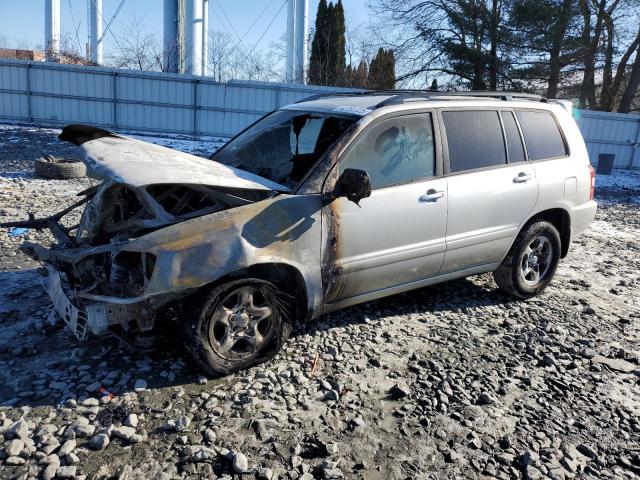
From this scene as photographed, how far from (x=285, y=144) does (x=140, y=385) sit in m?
2.27

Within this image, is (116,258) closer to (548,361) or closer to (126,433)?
(126,433)

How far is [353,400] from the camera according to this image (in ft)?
11.0

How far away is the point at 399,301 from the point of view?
4965 mm

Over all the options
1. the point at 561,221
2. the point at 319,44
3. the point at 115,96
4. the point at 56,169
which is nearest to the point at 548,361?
the point at 561,221

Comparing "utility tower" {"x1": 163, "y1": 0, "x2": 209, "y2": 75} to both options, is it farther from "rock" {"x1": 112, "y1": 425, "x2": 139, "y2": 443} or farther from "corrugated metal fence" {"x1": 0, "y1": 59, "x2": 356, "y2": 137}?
"rock" {"x1": 112, "y1": 425, "x2": 139, "y2": 443}

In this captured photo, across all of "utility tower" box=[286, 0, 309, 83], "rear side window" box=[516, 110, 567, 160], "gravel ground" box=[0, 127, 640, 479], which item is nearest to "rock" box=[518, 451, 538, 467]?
"gravel ground" box=[0, 127, 640, 479]

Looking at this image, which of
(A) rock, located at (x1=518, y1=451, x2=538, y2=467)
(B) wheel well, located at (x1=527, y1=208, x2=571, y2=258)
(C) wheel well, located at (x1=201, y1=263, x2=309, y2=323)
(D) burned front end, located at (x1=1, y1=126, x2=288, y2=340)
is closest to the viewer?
(A) rock, located at (x1=518, y1=451, x2=538, y2=467)

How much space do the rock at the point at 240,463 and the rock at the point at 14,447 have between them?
3.52 feet

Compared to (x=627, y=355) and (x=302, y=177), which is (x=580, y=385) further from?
(x=302, y=177)

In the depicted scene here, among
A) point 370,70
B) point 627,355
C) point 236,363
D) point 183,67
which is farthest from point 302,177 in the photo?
point 370,70

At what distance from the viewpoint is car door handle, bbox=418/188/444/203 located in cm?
414

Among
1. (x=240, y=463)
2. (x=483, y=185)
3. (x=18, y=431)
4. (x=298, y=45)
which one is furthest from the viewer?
(x=298, y=45)

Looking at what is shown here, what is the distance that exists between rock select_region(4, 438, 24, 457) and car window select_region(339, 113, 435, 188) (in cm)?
251

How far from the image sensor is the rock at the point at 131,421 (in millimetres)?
2972
